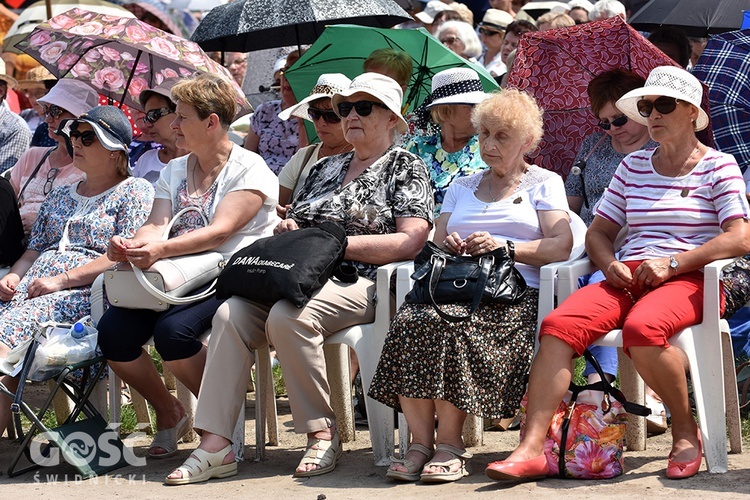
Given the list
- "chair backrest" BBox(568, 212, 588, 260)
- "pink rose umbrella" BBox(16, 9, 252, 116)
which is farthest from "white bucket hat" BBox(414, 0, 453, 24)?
"chair backrest" BBox(568, 212, 588, 260)

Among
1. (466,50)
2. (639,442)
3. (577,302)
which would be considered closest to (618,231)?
(577,302)

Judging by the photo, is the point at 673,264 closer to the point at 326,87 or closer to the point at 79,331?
the point at 326,87

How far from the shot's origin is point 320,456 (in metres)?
4.79

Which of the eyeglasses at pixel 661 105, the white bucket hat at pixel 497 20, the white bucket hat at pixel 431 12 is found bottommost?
the eyeglasses at pixel 661 105

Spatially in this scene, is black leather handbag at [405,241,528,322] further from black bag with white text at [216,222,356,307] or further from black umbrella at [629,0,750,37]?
black umbrella at [629,0,750,37]

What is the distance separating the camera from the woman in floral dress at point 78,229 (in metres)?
5.49

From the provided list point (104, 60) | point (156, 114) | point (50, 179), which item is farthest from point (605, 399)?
point (104, 60)

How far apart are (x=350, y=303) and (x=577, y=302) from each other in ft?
3.18

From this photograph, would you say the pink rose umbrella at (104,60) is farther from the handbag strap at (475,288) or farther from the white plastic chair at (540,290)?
the handbag strap at (475,288)

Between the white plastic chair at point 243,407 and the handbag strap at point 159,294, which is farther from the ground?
the handbag strap at point 159,294

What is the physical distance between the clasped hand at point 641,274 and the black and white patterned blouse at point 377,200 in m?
0.90

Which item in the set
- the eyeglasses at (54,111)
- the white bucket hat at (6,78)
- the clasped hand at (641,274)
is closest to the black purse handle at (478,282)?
the clasped hand at (641,274)

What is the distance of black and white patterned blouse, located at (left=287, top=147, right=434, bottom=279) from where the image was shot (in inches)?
202

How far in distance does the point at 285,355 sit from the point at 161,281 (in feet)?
2.14
